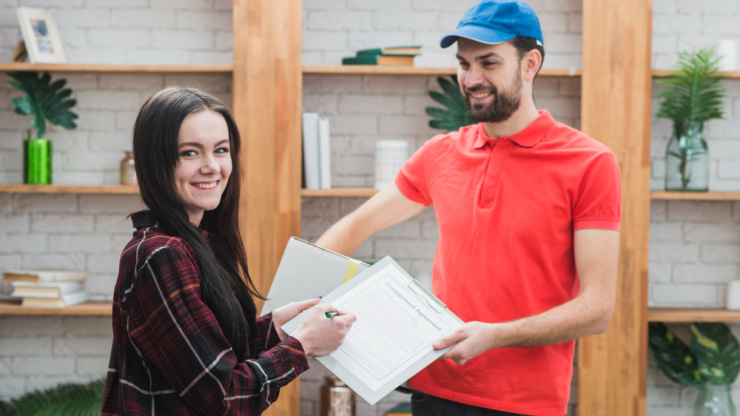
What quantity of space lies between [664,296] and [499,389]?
1.92m

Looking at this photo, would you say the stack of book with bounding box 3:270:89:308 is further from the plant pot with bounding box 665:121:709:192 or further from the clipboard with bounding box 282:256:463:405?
the plant pot with bounding box 665:121:709:192

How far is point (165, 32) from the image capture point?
10.4ft

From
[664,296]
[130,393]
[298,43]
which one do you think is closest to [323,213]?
[298,43]

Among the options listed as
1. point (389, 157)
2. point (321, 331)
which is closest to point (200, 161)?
point (321, 331)

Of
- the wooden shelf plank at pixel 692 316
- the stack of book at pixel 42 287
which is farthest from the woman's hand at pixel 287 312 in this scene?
the wooden shelf plank at pixel 692 316

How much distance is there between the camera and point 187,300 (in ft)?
3.74

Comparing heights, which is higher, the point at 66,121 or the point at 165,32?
the point at 165,32

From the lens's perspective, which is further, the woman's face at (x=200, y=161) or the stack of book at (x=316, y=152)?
the stack of book at (x=316, y=152)

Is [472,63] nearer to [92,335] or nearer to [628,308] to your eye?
[628,308]

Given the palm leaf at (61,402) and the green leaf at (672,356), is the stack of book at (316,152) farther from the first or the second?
the green leaf at (672,356)

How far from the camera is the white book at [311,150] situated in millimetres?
2834

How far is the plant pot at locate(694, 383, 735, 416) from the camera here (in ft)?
9.25

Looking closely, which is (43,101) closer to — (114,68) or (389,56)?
(114,68)

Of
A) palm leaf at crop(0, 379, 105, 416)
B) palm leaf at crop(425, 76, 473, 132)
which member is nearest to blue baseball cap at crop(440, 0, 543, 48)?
palm leaf at crop(425, 76, 473, 132)
